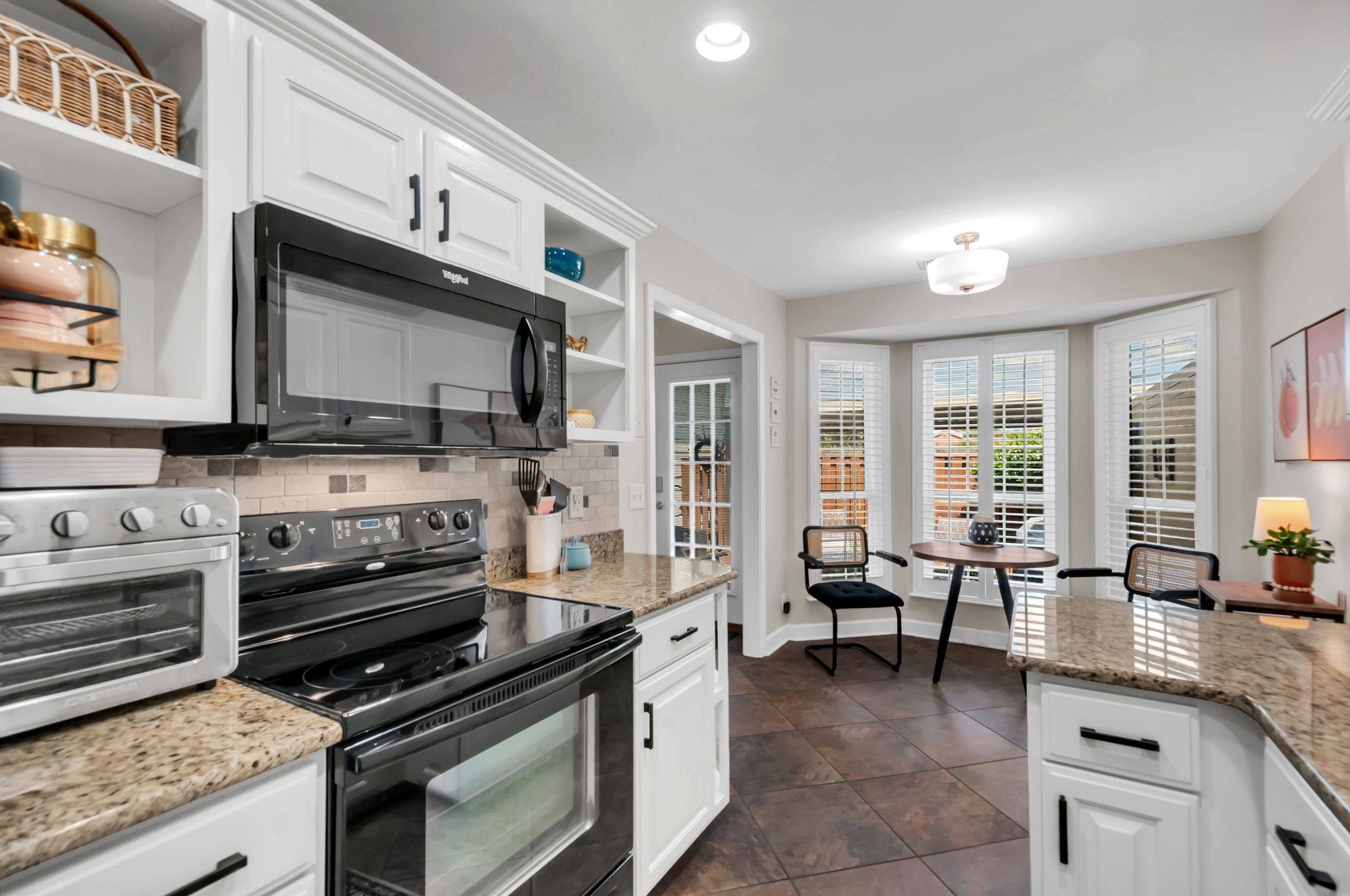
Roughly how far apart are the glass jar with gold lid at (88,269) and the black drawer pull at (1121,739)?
1.92 meters

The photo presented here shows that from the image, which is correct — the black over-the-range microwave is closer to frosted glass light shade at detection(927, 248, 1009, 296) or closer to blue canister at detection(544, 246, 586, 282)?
blue canister at detection(544, 246, 586, 282)

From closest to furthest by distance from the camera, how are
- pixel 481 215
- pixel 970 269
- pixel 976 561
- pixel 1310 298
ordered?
pixel 481 215, pixel 1310 298, pixel 970 269, pixel 976 561

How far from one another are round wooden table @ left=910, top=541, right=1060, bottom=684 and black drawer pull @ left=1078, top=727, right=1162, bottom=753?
7.23 feet

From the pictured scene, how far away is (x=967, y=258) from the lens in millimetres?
2902

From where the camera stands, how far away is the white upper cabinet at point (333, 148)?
1191mm

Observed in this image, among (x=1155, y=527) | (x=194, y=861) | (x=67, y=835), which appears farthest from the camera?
(x=1155, y=527)

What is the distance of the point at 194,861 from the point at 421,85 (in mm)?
1509

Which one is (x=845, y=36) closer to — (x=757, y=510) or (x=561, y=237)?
(x=561, y=237)

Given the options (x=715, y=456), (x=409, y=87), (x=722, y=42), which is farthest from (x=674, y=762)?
(x=715, y=456)

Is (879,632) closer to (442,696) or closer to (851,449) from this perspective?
(851,449)

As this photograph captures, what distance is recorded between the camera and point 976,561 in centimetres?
341

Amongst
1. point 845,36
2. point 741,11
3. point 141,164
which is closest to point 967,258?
point 845,36

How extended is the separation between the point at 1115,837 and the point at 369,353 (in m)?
1.81

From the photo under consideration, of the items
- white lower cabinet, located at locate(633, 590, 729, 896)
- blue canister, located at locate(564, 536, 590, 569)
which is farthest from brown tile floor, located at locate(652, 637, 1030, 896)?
blue canister, located at locate(564, 536, 590, 569)
